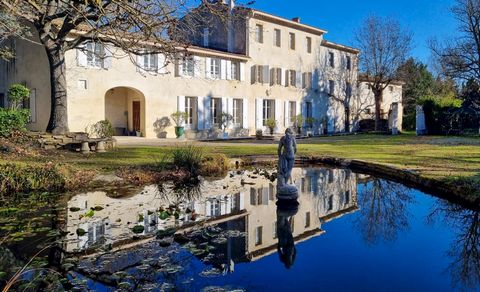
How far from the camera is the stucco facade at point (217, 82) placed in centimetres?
1905

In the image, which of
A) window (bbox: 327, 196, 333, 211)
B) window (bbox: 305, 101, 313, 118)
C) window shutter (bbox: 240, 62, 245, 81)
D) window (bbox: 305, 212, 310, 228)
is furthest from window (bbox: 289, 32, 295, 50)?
window (bbox: 305, 212, 310, 228)

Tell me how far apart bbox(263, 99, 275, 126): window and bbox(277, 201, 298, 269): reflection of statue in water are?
20.1 m

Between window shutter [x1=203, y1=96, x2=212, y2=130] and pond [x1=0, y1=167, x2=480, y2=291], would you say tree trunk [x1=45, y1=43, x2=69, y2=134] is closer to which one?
pond [x1=0, y1=167, x2=480, y2=291]

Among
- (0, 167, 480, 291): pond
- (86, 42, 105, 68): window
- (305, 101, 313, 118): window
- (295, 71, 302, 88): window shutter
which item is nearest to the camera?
(0, 167, 480, 291): pond

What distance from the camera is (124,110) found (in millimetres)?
22781

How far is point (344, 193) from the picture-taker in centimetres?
937

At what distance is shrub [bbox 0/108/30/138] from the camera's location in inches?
519

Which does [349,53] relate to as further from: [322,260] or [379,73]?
[322,260]

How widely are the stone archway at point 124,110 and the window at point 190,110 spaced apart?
8.92ft

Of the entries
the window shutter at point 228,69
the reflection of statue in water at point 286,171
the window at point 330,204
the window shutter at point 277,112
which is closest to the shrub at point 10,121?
the reflection of statue in water at point 286,171

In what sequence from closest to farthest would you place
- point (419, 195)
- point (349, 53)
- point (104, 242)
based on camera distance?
1. point (104, 242)
2. point (419, 195)
3. point (349, 53)

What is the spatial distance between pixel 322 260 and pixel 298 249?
50 centimetres

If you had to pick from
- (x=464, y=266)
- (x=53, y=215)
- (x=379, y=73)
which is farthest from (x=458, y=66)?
(x=53, y=215)

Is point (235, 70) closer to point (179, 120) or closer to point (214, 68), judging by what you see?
point (214, 68)
